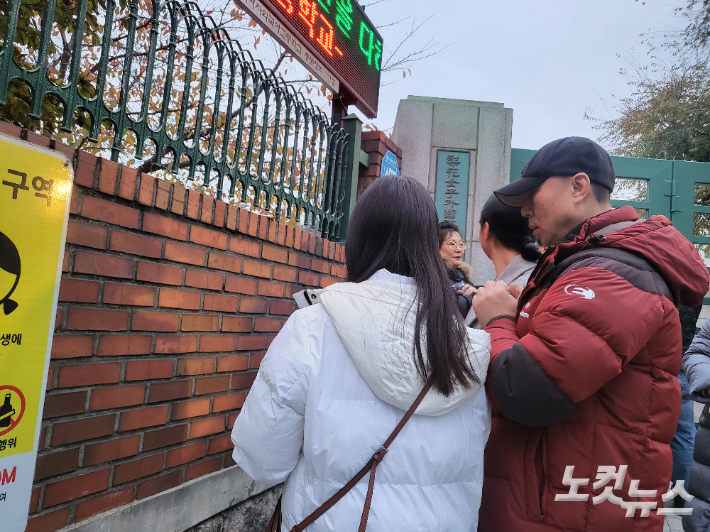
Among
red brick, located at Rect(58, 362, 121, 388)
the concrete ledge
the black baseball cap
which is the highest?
the black baseball cap

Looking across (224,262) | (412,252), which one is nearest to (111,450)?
(224,262)

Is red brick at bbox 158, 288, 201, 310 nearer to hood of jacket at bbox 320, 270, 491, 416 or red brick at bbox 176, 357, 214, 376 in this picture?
red brick at bbox 176, 357, 214, 376

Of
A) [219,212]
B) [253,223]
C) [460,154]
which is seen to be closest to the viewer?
[219,212]

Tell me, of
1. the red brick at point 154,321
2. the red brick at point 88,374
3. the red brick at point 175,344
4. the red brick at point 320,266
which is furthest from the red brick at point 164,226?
the red brick at point 320,266

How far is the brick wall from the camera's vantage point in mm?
1624

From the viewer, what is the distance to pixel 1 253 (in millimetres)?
1299

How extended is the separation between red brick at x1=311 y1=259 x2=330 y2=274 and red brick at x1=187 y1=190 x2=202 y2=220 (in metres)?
1.13

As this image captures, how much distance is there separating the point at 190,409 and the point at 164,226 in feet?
2.76

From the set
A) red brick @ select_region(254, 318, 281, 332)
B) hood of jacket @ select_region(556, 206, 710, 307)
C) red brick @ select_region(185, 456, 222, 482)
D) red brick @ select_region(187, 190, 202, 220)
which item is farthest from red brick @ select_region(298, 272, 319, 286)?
hood of jacket @ select_region(556, 206, 710, 307)

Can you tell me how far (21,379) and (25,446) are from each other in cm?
19

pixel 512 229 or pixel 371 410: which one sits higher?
pixel 512 229

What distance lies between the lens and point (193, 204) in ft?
7.12

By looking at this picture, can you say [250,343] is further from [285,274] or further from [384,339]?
[384,339]

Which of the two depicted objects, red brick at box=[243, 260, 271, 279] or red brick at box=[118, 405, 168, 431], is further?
red brick at box=[243, 260, 271, 279]
